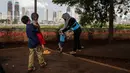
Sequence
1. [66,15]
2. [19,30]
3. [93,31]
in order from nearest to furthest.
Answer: [66,15]
[19,30]
[93,31]

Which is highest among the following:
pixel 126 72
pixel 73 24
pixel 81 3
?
pixel 81 3

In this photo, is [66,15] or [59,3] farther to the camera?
[59,3]

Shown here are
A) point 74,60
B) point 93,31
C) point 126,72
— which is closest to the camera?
point 126,72

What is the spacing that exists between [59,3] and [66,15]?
704 cm

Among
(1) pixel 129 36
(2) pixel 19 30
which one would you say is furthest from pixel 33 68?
(1) pixel 129 36

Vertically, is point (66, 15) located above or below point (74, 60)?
above

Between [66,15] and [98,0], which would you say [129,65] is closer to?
[66,15]

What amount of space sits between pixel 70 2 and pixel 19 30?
3.75 meters

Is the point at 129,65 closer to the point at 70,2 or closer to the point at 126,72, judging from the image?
the point at 126,72

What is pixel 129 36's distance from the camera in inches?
954

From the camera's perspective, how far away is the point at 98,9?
18594mm

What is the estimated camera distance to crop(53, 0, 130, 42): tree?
17891 mm

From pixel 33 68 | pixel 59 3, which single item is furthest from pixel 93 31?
pixel 33 68

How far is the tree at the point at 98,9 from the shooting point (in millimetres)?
17891
